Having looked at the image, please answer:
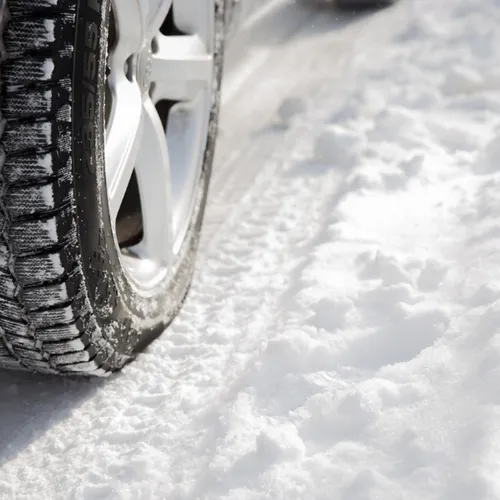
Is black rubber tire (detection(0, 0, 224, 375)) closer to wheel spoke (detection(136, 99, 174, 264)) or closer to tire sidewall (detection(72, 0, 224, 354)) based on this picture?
tire sidewall (detection(72, 0, 224, 354))

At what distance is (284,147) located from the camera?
8.15 ft

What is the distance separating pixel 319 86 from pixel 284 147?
0.54 metres

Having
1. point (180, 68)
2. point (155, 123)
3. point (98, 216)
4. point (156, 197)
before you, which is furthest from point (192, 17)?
point (98, 216)

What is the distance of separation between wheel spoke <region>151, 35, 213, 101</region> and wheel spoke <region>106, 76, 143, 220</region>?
186 millimetres

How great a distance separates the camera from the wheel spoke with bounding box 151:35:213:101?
168cm

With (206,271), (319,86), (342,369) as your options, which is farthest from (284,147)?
(342,369)

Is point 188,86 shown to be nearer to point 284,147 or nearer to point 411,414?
point 284,147

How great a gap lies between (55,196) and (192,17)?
92cm

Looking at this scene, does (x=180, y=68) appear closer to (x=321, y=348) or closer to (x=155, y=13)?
(x=155, y=13)

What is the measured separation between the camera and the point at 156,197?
167cm

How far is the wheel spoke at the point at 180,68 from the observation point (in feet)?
5.52

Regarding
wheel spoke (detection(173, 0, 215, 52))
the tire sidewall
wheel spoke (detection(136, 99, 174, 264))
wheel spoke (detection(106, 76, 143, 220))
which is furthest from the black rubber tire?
wheel spoke (detection(173, 0, 215, 52))

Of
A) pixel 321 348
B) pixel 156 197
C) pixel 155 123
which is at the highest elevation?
pixel 155 123

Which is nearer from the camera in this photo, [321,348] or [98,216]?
[98,216]
